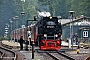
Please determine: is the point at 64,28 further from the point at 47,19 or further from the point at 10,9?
the point at 10,9

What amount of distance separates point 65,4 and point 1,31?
69.8 feet

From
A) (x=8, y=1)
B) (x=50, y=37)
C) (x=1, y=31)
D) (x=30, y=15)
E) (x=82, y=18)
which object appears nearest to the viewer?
(x=50, y=37)

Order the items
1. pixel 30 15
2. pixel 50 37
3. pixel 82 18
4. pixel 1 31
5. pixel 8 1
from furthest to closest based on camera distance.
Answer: pixel 30 15 → pixel 8 1 → pixel 1 31 → pixel 82 18 → pixel 50 37

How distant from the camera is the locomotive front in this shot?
35094mm

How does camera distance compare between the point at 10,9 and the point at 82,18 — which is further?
the point at 10,9

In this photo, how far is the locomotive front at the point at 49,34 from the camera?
115ft

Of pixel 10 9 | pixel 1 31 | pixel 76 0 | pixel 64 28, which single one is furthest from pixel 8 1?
Answer: pixel 64 28

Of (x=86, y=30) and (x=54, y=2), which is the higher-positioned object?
(x=54, y=2)

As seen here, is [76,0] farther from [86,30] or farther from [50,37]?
[50,37]

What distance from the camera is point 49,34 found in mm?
35875

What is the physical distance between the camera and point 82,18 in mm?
63531

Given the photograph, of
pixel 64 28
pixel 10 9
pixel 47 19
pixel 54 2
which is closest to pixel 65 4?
pixel 54 2

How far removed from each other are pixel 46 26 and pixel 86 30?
28918 mm

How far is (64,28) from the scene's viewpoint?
6612cm
